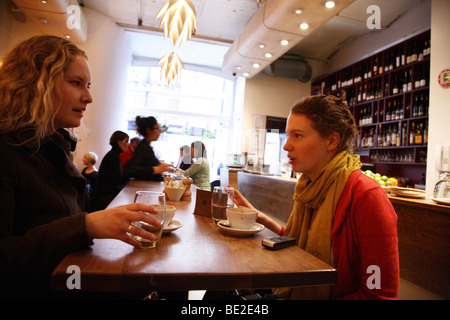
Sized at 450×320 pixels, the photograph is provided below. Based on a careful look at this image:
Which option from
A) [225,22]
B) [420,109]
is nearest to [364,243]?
[420,109]

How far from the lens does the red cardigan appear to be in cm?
89

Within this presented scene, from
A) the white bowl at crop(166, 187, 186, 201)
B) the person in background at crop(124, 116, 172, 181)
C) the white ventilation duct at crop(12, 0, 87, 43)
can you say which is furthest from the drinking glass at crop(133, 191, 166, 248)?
the white ventilation duct at crop(12, 0, 87, 43)

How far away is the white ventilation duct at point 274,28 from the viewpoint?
3.64m

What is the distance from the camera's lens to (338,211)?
1052mm

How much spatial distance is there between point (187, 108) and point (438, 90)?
6.90m

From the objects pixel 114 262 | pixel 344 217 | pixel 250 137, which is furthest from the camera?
pixel 250 137

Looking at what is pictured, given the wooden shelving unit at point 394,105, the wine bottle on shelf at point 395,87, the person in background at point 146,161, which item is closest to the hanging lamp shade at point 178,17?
the person in background at point 146,161

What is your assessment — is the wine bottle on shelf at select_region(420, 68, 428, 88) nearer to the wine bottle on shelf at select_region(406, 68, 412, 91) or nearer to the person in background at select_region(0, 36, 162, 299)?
the wine bottle on shelf at select_region(406, 68, 412, 91)

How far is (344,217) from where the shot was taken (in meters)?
1.03

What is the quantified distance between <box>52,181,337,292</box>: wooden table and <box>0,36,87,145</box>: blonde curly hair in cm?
44

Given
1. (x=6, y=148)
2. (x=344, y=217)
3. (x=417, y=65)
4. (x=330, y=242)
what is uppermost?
(x=417, y=65)

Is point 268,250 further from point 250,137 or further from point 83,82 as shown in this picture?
point 250,137
